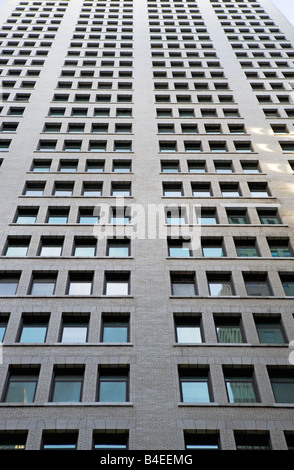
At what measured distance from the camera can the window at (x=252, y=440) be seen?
17.6 meters

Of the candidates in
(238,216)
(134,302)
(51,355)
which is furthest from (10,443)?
(238,216)

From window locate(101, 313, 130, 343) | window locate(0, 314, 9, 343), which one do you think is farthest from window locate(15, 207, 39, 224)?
window locate(101, 313, 130, 343)

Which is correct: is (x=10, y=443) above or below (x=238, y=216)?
below

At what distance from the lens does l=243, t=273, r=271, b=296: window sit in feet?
78.0

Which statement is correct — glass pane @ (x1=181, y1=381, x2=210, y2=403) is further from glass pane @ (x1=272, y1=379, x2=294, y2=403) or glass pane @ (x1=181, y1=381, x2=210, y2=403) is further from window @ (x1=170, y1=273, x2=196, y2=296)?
window @ (x1=170, y1=273, x2=196, y2=296)

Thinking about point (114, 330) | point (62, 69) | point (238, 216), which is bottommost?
point (114, 330)

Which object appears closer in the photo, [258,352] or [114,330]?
[258,352]

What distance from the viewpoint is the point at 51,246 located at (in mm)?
26266

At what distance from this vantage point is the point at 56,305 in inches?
875

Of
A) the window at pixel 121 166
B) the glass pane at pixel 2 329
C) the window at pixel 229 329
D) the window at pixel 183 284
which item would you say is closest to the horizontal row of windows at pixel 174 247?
the window at pixel 183 284

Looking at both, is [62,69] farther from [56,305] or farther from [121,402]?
[121,402]

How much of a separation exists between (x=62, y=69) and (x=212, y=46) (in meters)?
17.1

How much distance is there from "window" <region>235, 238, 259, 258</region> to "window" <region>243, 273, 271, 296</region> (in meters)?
1.81
